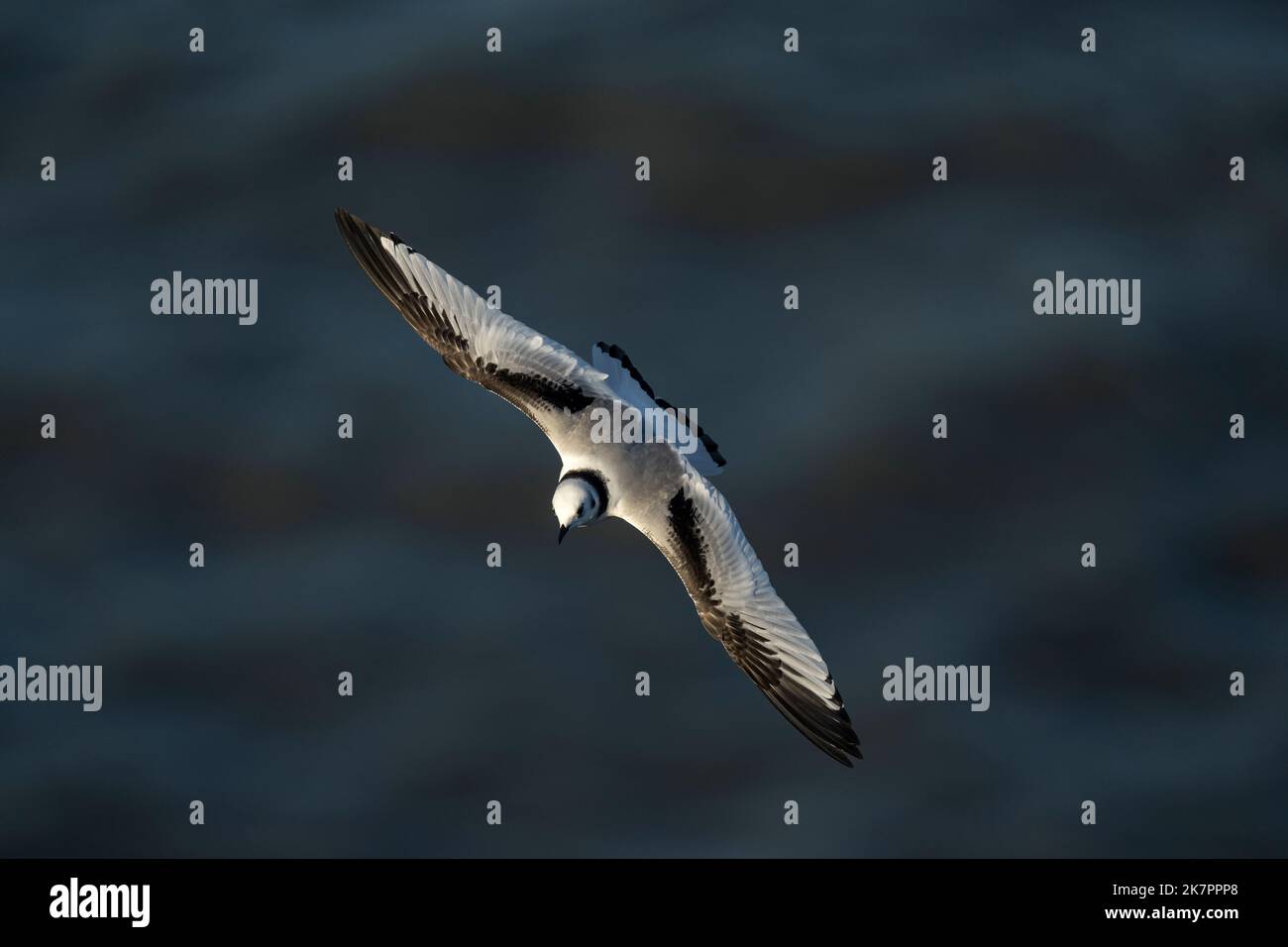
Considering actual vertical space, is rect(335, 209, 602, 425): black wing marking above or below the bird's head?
above

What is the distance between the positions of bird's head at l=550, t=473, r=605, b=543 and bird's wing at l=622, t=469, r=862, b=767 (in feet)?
0.95

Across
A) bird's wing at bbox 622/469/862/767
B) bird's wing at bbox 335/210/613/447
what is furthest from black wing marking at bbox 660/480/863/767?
bird's wing at bbox 335/210/613/447

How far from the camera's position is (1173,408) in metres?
17.1

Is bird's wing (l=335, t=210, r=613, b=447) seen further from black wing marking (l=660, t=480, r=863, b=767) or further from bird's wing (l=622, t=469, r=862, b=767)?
black wing marking (l=660, t=480, r=863, b=767)

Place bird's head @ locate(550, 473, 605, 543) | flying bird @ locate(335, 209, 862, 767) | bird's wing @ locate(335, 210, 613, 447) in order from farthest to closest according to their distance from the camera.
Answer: bird's wing @ locate(335, 210, 613, 447) → flying bird @ locate(335, 209, 862, 767) → bird's head @ locate(550, 473, 605, 543)

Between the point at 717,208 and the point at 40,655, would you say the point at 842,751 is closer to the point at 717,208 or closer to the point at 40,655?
the point at 717,208

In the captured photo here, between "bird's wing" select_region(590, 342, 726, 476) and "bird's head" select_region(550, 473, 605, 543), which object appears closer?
"bird's head" select_region(550, 473, 605, 543)

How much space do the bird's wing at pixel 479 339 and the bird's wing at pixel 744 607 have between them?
0.94 metres

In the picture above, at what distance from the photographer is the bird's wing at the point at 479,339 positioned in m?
13.6

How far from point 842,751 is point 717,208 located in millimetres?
6125

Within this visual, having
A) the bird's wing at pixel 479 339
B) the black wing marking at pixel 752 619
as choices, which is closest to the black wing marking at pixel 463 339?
the bird's wing at pixel 479 339

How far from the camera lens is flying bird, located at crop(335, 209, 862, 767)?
13.4m

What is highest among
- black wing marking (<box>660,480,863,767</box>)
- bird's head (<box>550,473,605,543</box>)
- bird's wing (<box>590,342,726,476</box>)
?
bird's wing (<box>590,342,726,476</box>)

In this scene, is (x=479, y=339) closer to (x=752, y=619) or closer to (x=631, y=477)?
(x=631, y=477)
